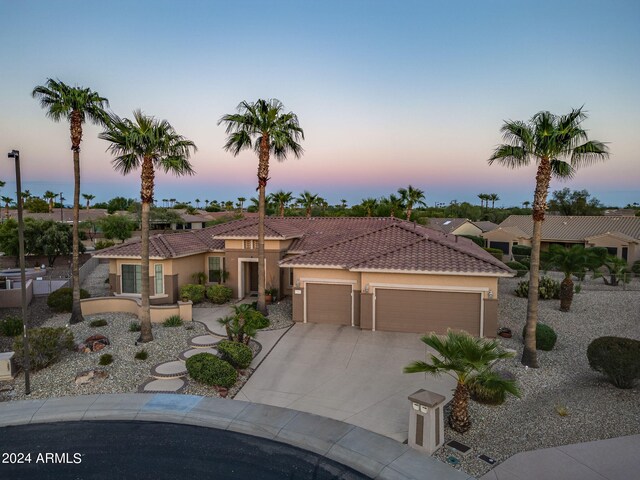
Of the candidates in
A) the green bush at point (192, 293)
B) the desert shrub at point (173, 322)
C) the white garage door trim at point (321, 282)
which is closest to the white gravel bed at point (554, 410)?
the white garage door trim at point (321, 282)

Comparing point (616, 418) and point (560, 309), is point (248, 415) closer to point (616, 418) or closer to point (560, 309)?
point (616, 418)

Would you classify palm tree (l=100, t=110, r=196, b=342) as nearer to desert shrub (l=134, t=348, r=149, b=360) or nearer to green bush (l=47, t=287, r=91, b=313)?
desert shrub (l=134, t=348, r=149, b=360)

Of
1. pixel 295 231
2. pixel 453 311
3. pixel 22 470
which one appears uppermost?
pixel 295 231

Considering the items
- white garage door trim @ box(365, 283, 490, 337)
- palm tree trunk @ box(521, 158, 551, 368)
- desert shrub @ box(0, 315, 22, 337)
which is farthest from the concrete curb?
white garage door trim @ box(365, 283, 490, 337)

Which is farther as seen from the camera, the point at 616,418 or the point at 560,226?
the point at 560,226

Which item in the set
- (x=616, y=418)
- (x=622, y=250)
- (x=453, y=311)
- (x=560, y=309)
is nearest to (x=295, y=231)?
(x=453, y=311)

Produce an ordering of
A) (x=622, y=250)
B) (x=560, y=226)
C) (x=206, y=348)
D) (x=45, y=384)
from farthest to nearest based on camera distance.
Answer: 1. (x=560, y=226)
2. (x=622, y=250)
3. (x=206, y=348)
4. (x=45, y=384)
